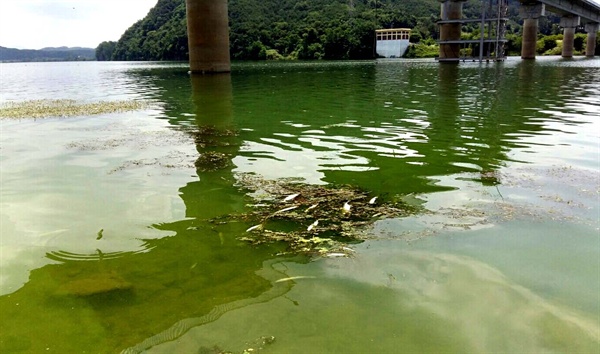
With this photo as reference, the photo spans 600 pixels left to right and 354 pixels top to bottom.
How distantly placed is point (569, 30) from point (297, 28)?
72725mm

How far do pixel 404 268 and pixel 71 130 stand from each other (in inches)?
451

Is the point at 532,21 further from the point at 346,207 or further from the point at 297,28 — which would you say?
the point at 346,207

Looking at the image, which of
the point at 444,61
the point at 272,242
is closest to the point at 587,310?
the point at 272,242

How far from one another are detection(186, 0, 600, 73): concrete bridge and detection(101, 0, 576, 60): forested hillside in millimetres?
26992

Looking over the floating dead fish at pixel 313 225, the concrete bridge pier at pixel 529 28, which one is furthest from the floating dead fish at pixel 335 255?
the concrete bridge pier at pixel 529 28

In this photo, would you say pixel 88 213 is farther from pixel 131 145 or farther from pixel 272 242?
pixel 131 145

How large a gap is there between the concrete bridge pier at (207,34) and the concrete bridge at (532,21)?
39.6 metres

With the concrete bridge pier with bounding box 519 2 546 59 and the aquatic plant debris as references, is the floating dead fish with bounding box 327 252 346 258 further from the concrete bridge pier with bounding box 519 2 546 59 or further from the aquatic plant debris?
the concrete bridge pier with bounding box 519 2 546 59

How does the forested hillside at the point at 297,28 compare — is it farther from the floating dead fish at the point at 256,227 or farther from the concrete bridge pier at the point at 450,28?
the floating dead fish at the point at 256,227

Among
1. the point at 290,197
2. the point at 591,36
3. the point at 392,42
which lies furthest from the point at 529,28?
the point at 290,197

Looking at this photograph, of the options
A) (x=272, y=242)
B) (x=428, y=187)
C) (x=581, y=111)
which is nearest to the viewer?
(x=272, y=242)

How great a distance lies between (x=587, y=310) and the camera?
11.2ft

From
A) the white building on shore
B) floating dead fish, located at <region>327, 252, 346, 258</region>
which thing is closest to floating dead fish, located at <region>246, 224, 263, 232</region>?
floating dead fish, located at <region>327, 252, 346, 258</region>

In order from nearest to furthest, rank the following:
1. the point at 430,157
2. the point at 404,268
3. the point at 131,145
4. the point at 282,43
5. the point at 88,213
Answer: the point at 404,268
the point at 88,213
the point at 430,157
the point at 131,145
the point at 282,43
